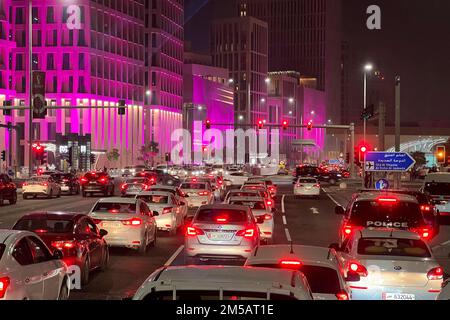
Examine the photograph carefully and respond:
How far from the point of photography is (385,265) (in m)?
12.1

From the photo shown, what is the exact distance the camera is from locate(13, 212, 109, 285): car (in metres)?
15.0

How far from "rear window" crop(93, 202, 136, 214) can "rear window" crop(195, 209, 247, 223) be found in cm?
270

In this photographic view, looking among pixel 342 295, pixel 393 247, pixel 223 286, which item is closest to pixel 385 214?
pixel 393 247

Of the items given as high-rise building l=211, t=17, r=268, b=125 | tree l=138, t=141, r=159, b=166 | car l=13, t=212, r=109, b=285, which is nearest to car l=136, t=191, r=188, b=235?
car l=13, t=212, r=109, b=285

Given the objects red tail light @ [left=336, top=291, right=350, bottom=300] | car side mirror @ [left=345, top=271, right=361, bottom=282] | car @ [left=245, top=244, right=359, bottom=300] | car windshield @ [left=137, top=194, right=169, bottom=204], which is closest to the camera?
red tail light @ [left=336, top=291, right=350, bottom=300]

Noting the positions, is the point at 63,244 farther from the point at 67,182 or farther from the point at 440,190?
Result: the point at 67,182

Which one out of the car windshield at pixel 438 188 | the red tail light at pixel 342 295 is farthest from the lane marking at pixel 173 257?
the car windshield at pixel 438 188

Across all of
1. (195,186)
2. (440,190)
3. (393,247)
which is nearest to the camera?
(393,247)

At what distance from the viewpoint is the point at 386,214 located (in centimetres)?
1747

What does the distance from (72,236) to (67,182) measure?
3937cm

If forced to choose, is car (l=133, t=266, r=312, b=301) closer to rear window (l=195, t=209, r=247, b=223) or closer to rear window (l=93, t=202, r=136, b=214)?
rear window (l=195, t=209, r=247, b=223)

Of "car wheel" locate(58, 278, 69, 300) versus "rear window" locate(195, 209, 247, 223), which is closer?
"car wheel" locate(58, 278, 69, 300)
